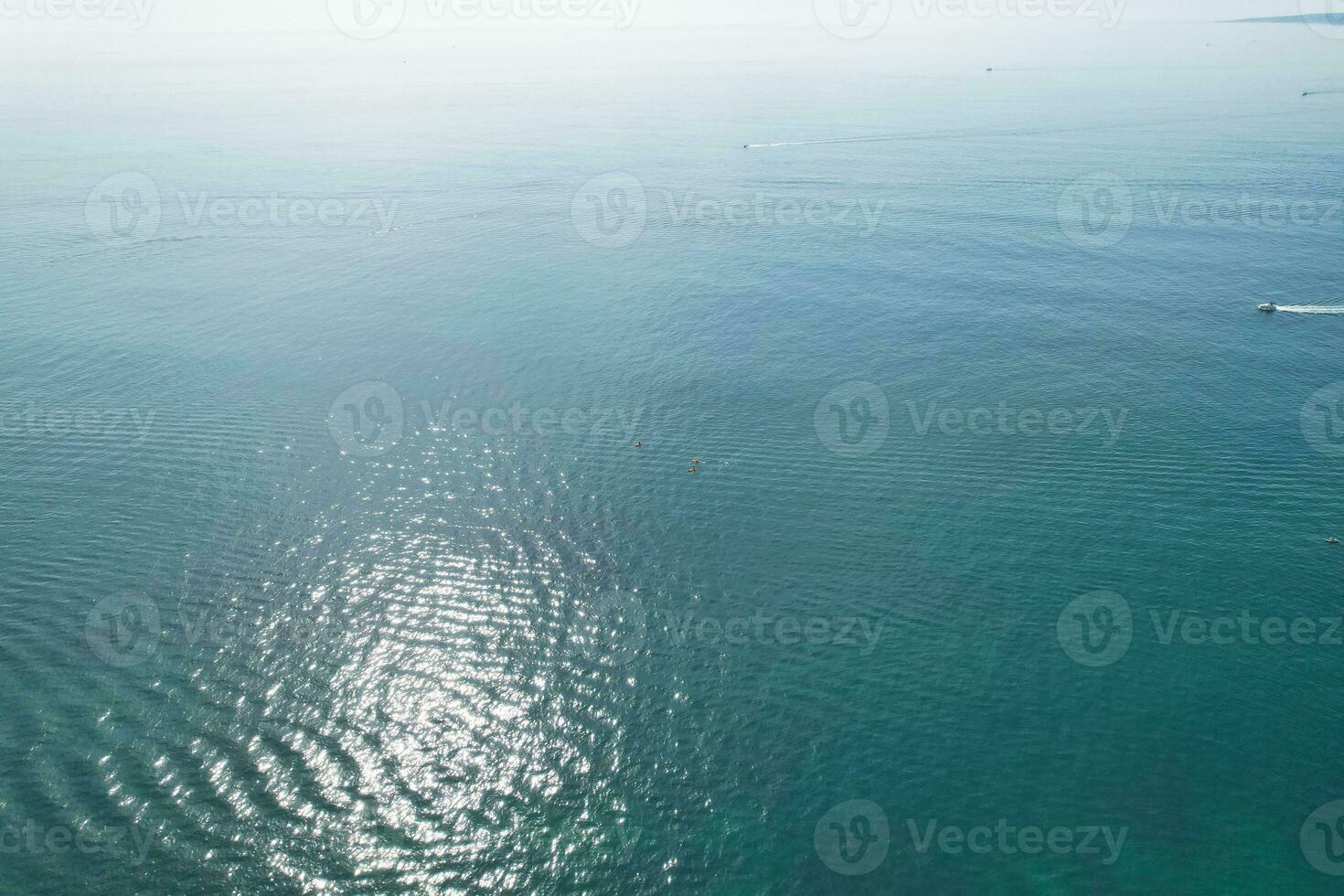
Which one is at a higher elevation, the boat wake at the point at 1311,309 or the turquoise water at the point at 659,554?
the boat wake at the point at 1311,309

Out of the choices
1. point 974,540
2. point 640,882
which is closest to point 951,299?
point 974,540

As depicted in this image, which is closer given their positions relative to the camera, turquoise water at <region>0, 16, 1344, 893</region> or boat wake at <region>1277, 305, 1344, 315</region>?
turquoise water at <region>0, 16, 1344, 893</region>

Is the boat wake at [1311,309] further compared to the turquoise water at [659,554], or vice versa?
the boat wake at [1311,309]

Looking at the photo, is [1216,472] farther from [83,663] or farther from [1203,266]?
[83,663]

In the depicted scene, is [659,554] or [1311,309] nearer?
[659,554]

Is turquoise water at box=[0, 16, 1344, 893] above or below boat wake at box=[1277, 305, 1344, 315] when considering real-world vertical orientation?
below

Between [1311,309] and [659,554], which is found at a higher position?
[1311,309]
